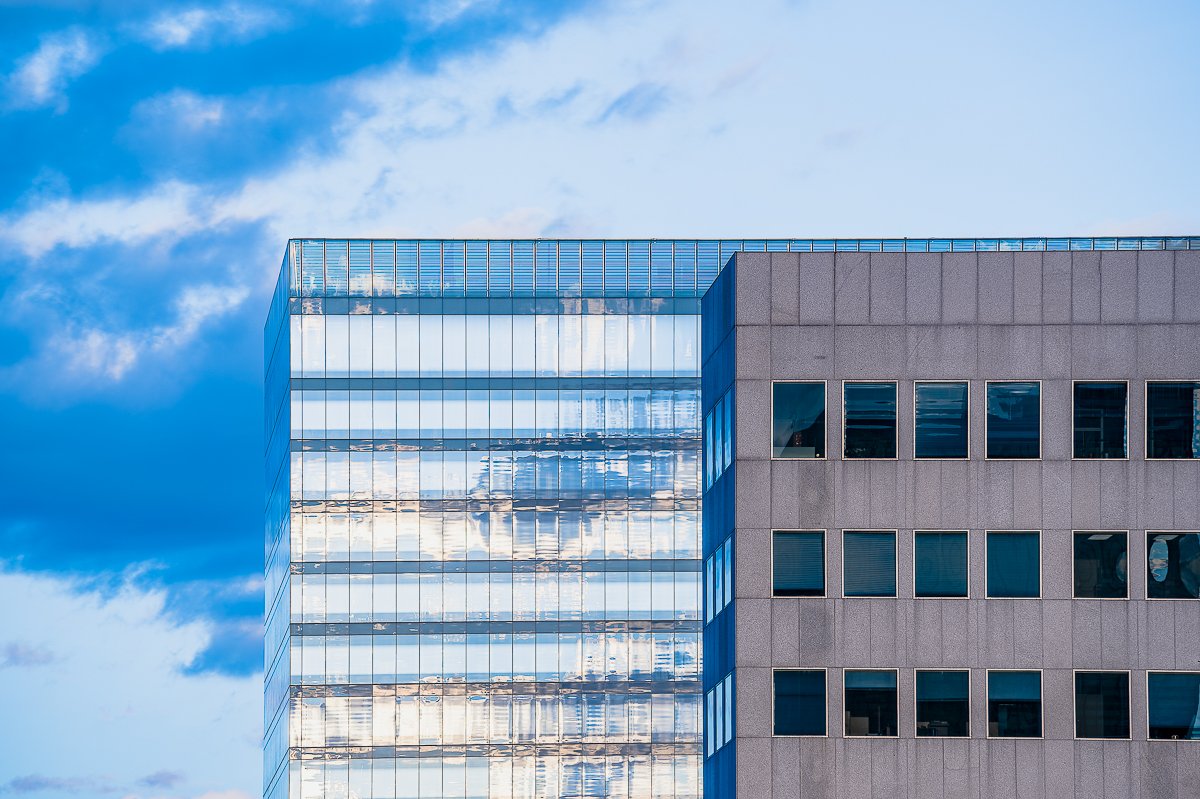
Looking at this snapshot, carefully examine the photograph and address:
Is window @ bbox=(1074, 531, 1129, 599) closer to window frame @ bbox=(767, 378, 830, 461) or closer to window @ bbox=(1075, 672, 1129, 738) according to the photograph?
window @ bbox=(1075, 672, 1129, 738)

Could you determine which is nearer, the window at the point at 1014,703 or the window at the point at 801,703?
the window at the point at 1014,703

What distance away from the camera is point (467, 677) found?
11619cm

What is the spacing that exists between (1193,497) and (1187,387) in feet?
9.74

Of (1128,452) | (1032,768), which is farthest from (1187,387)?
(1032,768)

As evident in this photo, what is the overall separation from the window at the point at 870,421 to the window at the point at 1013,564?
3710mm

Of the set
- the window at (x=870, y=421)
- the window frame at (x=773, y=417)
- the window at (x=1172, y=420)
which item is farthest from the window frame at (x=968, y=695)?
the window at (x=1172, y=420)

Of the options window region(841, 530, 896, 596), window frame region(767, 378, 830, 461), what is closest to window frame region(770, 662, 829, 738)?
window region(841, 530, 896, 596)

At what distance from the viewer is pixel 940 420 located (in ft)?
191

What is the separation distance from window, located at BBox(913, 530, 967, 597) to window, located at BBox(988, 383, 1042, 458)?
257cm

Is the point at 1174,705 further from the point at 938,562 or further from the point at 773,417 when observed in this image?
the point at 773,417

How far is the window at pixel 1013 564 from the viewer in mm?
57438

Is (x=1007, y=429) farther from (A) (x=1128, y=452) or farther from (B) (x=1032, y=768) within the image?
(B) (x=1032, y=768)

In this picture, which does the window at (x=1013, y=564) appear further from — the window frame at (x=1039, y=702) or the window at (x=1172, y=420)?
the window at (x=1172, y=420)

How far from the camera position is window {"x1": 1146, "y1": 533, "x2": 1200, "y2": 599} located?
5712 cm
